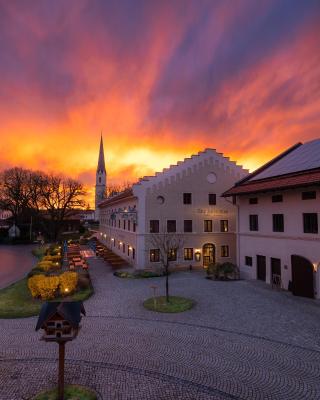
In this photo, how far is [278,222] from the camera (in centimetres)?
2359

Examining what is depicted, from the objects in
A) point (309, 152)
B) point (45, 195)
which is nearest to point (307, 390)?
point (309, 152)

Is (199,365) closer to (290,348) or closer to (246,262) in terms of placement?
(290,348)

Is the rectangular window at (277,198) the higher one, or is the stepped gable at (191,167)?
the stepped gable at (191,167)

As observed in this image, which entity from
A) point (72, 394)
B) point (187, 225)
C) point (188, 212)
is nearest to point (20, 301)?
point (72, 394)

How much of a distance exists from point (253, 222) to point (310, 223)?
6.45 m

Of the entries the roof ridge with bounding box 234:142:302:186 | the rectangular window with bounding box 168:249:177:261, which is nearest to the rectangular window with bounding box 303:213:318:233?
the roof ridge with bounding box 234:142:302:186

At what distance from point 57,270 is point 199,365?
78.0 ft

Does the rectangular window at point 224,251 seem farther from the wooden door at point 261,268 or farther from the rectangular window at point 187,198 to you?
the wooden door at point 261,268

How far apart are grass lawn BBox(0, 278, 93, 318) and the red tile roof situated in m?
16.2

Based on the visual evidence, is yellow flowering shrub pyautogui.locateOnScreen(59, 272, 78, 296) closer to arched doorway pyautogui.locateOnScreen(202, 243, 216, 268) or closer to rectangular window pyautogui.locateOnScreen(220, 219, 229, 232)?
arched doorway pyautogui.locateOnScreen(202, 243, 216, 268)

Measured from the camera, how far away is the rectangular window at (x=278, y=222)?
2323cm

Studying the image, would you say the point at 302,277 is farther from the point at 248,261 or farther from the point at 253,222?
the point at 253,222

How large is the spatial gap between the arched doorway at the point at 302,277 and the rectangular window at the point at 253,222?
17.1 ft

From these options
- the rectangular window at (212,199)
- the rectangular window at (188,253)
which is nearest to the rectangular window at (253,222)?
the rectangular window at (212,199)
